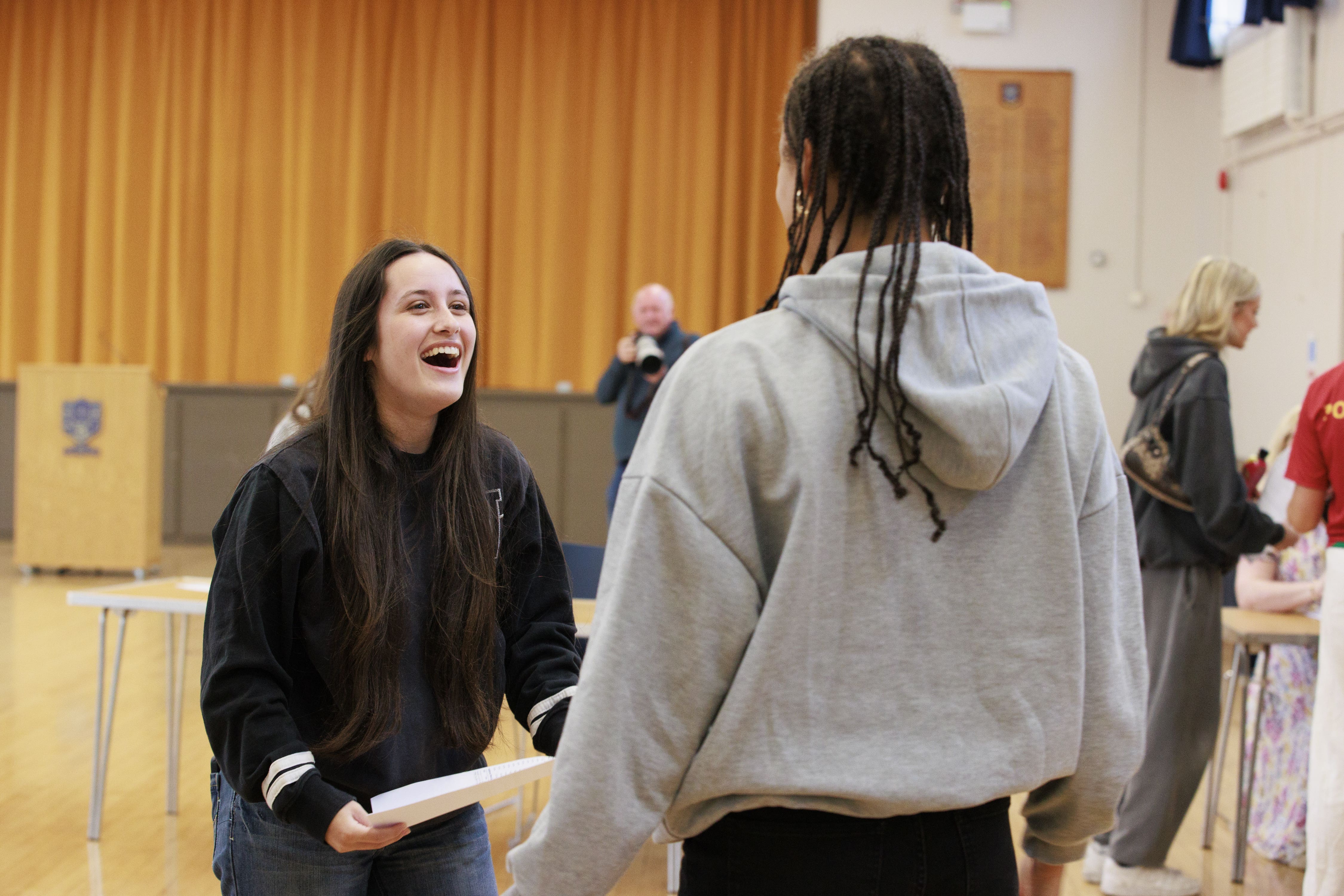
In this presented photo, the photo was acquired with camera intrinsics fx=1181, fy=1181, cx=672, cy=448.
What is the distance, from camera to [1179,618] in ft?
9.97

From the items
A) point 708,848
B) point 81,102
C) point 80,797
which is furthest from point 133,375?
point 708,848

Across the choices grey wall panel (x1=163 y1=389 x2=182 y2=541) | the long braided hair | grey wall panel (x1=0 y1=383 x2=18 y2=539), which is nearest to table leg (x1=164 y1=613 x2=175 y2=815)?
the long braided hair

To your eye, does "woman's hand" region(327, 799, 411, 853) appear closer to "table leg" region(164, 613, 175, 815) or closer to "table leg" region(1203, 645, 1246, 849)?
"table leg" region(164, 613, 175, 815)

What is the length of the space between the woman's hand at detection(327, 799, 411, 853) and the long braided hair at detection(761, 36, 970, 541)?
736 millimetres

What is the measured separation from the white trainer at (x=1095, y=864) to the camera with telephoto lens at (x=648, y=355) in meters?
3.15

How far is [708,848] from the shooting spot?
0.98 meters

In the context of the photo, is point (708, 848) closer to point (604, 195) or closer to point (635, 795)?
point (635, 795)

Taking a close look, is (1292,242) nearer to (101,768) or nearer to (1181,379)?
(1181,379)

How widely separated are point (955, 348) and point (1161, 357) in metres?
2.35

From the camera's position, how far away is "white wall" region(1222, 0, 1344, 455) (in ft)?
19.9

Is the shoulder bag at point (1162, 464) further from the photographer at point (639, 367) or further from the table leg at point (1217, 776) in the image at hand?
the photographer at point (639, 367)

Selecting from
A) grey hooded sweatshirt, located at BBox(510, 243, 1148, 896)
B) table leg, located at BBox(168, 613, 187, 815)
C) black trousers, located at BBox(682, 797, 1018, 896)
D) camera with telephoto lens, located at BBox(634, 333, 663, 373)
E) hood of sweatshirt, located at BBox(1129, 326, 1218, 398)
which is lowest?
table leg, located at BBox(168, 613, 187, 815)

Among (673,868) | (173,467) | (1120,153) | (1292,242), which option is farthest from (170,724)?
(1120,153)

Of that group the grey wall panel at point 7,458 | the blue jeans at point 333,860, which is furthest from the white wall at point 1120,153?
the blue jeans at point 333,860
